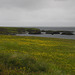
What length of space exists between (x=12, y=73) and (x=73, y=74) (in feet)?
14.4

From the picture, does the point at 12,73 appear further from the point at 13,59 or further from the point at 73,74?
the point at 73,74

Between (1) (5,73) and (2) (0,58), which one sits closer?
(1) (5,73)

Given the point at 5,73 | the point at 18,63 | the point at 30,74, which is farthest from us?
the point at 18,63

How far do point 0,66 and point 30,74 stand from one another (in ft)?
5.76

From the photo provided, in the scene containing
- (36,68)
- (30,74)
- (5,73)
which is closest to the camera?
(5,73)

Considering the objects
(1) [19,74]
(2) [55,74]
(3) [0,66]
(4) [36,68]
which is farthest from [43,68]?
(3) [0,66]

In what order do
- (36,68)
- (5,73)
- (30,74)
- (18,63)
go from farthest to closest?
(18,63) → (36,68) → (30,74) → (5,73)

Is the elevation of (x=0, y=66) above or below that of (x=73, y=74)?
above

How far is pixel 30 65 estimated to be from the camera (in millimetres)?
7715

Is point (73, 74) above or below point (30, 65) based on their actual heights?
below

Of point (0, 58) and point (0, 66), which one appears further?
point (0, 58)

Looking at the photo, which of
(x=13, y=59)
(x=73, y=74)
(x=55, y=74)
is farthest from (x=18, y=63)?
(x=73, y=74)

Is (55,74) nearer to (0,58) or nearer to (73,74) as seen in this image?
(73,74)

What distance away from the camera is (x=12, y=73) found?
595 cm
